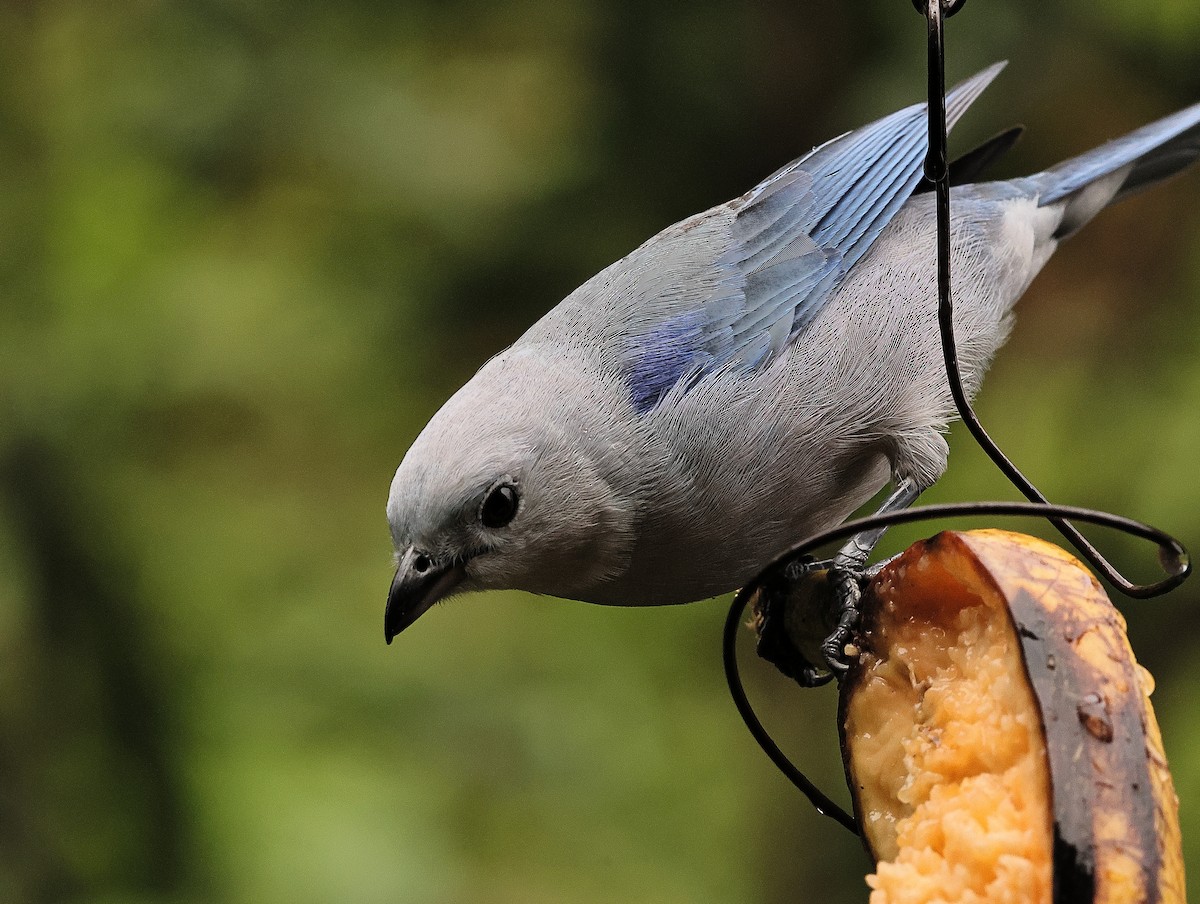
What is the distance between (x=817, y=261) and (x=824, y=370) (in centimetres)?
31

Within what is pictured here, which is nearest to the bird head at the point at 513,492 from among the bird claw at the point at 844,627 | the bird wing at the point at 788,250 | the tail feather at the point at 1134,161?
the bird wing at the point at 788,250

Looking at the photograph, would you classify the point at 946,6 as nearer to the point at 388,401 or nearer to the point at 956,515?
the point at 956,515

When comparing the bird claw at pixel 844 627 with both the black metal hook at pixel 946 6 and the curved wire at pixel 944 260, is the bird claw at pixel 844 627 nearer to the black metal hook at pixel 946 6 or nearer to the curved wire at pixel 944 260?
the curved wire at pixel 944 260

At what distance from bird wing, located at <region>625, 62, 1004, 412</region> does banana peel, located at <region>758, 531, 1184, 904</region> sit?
0.60 metres

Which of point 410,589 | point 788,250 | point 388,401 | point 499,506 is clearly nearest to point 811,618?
point 499,506

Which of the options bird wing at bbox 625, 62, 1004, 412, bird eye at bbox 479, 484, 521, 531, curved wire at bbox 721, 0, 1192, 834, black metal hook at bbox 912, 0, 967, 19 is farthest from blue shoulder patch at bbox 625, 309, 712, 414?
black metal hook at bbox 912, 0, 967, 19

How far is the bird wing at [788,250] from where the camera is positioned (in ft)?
6.99

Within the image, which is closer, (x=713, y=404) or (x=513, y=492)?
(x=513, y=492)

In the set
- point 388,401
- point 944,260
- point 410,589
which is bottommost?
point 388,401

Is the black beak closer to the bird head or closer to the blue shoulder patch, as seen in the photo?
the bird head

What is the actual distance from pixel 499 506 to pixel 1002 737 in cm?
80

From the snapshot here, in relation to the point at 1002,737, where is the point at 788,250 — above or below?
above

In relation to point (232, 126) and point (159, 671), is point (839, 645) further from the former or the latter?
point (232, 126)

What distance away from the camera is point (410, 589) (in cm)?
186
